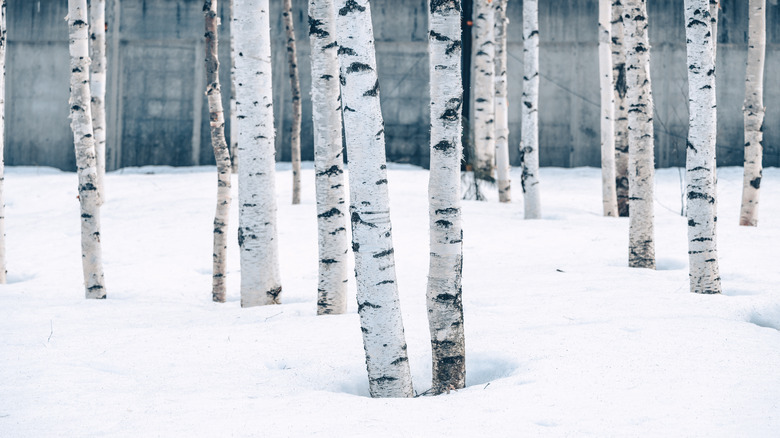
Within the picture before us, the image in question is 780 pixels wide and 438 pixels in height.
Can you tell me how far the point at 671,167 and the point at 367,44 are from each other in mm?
15314

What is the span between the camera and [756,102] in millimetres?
9859

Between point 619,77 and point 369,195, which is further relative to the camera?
point 619,77

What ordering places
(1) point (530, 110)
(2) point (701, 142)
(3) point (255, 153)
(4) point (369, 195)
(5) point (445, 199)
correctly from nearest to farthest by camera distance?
(4) point (369, 195), (5) point (445, 199), (2) point (701, 142), (3) point (255, 153), (1) point (530, 110)

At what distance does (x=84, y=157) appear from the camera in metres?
6.24

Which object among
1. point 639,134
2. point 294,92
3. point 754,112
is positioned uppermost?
point 294,92

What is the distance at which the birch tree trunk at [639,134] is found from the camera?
6723mm

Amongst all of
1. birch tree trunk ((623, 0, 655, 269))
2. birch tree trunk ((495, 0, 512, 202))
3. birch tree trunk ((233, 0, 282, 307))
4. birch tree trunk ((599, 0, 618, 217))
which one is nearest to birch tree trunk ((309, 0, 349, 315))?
birch tree trunk ((233, 0, 282, 307))

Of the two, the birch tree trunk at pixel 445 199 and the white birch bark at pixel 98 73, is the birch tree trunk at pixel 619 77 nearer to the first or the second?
the birch tree trunk at pixel 445 199

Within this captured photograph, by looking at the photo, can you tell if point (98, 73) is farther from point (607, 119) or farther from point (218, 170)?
point (607, 119)

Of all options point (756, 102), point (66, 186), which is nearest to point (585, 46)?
point (756, 102)

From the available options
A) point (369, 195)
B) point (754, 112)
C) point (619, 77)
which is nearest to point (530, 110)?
point (619, 77)

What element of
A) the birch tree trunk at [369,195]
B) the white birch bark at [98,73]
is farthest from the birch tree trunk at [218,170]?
the white birch bark at [98,73]

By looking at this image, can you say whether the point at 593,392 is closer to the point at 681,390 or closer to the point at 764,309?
the point at 681,390

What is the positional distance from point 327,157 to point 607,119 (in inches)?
273
